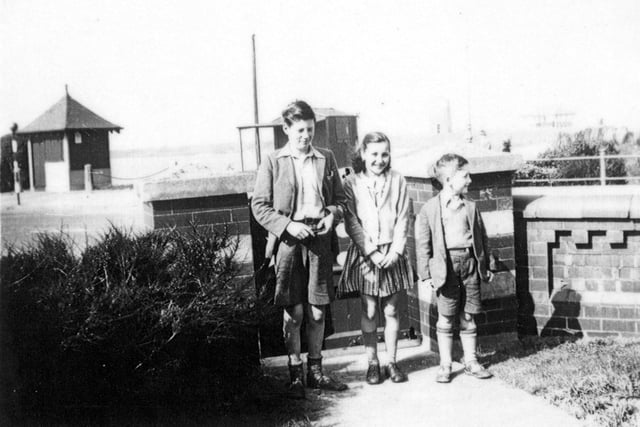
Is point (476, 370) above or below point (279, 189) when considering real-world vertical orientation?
below

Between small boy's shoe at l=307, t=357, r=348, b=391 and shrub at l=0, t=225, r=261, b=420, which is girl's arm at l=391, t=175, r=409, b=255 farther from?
shrub at l=0, t=225, r=261, b=420

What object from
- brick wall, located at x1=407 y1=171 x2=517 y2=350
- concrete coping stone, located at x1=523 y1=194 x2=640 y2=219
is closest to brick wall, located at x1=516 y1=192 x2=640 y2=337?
concrete coping stone, located at x1=523 y1=194 x2=640 y2=219

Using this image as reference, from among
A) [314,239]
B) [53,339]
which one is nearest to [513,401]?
[314,239]

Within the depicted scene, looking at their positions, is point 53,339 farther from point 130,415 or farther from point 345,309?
point 345,309

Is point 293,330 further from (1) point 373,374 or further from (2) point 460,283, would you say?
(2) point 460,283

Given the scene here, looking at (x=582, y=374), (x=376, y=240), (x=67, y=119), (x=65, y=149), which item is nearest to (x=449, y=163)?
(x=376, y=240)

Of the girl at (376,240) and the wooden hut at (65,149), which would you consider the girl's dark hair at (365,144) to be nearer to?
the girl at (376,240)

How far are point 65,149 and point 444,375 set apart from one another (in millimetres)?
34634

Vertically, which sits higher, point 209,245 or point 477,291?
point 209,245

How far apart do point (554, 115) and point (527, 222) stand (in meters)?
29.2

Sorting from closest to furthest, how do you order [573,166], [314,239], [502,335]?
1. [314,239]
2. [502,335]
3. [573,166]

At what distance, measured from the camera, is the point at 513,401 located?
13.1ft

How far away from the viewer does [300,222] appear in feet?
14.0

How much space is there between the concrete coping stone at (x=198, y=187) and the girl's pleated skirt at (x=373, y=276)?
0.93 meters
